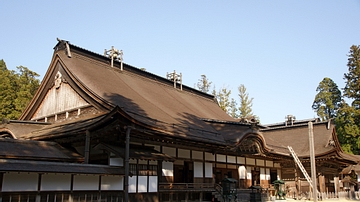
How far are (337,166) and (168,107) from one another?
20.5 m

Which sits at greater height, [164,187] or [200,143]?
[200,143]

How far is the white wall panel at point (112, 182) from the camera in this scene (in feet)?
50.1

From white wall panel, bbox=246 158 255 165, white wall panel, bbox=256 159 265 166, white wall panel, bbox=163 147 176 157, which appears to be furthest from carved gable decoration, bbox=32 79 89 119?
white wall panel, bbox=256 159 265 166

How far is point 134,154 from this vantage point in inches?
643

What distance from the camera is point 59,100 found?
74.4 feet

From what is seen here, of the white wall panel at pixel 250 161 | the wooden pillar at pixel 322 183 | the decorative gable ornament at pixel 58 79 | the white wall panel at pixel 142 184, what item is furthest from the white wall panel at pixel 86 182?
the wooden pillar at pixel 322 183

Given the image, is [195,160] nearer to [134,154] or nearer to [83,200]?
[134,154]

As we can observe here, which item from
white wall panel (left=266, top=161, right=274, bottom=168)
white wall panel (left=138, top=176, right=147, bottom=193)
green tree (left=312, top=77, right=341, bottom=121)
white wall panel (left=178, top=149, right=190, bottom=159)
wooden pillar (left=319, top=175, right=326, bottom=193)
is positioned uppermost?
green tree (left=312, top=77, right=341, bottom=121)

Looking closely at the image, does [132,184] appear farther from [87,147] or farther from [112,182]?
[87,147]

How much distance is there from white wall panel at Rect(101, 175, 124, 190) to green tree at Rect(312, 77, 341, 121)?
48.9 meters

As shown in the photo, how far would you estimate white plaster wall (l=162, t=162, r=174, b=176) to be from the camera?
62.4ft

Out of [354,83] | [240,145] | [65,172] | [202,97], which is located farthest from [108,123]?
[354,83]

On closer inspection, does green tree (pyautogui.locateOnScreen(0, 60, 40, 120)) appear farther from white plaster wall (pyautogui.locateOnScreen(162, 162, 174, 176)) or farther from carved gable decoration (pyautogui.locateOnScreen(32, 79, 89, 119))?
white plaster wall (pyautogui.locateOnScreen(162, 162, 174, 176))

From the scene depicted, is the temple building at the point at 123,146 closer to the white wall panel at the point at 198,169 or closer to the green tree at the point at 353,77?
the white wall panel at the point at 198,169
